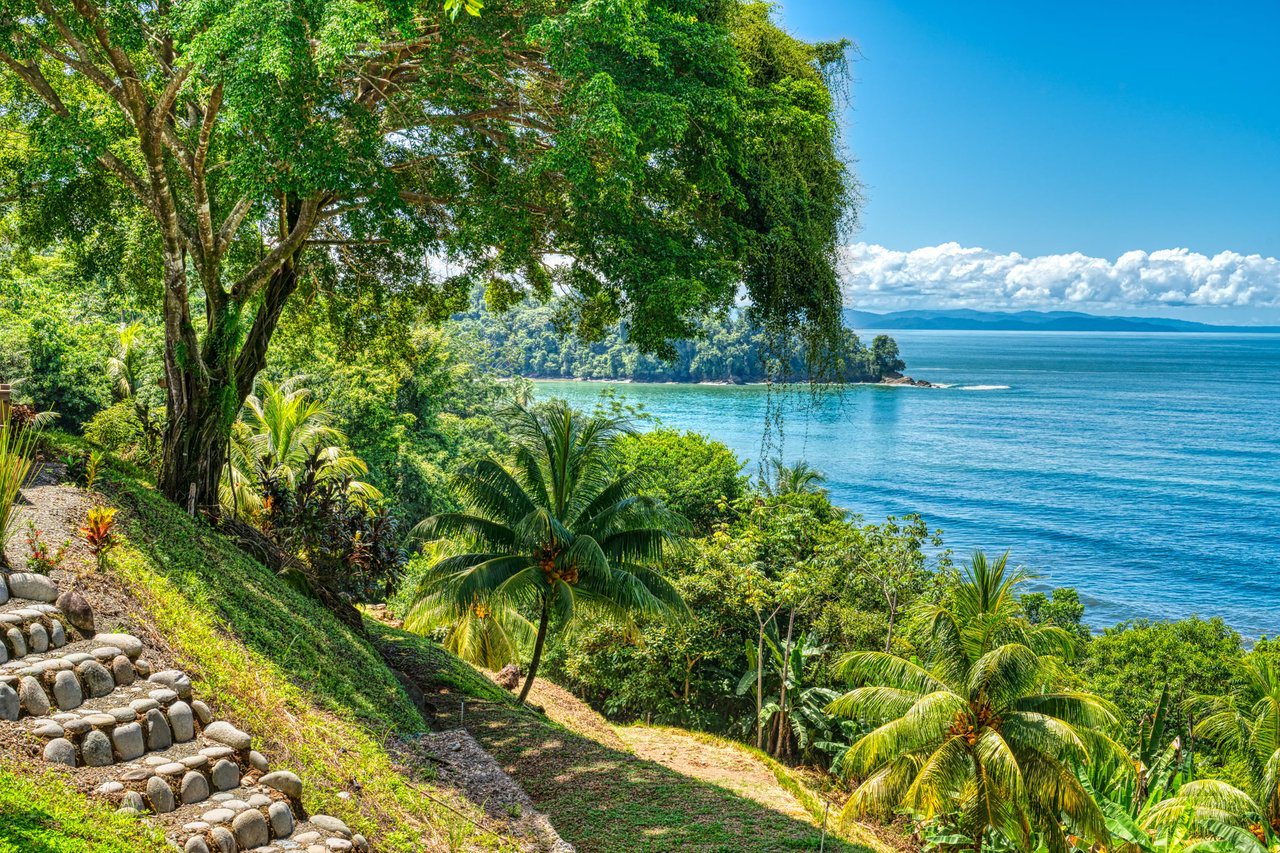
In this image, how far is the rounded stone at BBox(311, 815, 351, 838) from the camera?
4863 mm

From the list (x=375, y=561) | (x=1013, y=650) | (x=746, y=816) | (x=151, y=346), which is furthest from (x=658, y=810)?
(x=151, y=346)

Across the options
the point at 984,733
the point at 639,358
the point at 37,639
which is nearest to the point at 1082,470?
the point at 984,733

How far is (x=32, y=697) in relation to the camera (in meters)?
4.68

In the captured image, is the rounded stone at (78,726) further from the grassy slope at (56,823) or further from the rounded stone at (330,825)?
Result: the rounded stone at (330,825)

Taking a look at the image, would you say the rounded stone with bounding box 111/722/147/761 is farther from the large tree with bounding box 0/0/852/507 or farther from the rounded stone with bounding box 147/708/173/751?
the large tree with bounding box 0/0/852/507

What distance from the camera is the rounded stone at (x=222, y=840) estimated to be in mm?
4336

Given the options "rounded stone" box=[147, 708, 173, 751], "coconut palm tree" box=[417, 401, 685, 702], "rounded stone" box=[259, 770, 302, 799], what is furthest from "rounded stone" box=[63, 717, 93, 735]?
"coconut palm tree" box=[417, 401, 685, 702]

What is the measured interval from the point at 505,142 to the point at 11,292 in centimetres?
1533

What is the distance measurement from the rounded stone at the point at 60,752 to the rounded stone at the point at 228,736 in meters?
0.75

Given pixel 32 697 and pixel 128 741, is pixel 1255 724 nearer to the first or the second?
pixel 128 741

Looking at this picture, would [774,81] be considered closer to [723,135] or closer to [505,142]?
[723,135]

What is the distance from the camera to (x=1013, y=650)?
404 inches

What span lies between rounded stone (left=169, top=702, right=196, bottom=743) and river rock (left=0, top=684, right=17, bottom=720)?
29.8 inches

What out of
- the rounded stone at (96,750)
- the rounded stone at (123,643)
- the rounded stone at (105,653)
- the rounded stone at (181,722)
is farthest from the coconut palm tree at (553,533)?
the rounded stone at (96,750)
